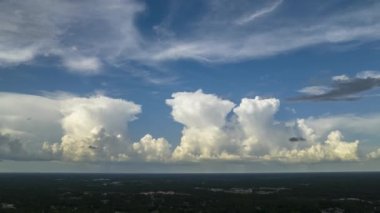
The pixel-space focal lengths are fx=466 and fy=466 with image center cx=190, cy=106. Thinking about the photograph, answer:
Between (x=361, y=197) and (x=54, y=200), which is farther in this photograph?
(x=361, y=197)

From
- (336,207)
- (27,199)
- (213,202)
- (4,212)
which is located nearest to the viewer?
(4,212)

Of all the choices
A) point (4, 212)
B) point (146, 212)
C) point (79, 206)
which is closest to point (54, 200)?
point (79, 206)

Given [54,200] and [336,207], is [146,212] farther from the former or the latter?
[336,207]

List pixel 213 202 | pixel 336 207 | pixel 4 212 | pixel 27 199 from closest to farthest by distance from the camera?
pixel 4 212 → pixel 336 207 → pixel 213 202 → pixel 27 199

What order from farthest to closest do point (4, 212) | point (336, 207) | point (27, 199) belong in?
point (27, 199) < point (336, 207) < point (4, 212)

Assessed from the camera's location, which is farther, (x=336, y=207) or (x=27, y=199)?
(x=27, y=199)

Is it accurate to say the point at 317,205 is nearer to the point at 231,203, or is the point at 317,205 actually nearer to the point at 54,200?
the point at 231,203

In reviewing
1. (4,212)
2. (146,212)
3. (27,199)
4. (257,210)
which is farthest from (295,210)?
(27,199)

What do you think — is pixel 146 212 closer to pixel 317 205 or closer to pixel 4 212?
pixel 4 212

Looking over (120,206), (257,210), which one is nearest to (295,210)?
(257,210)
